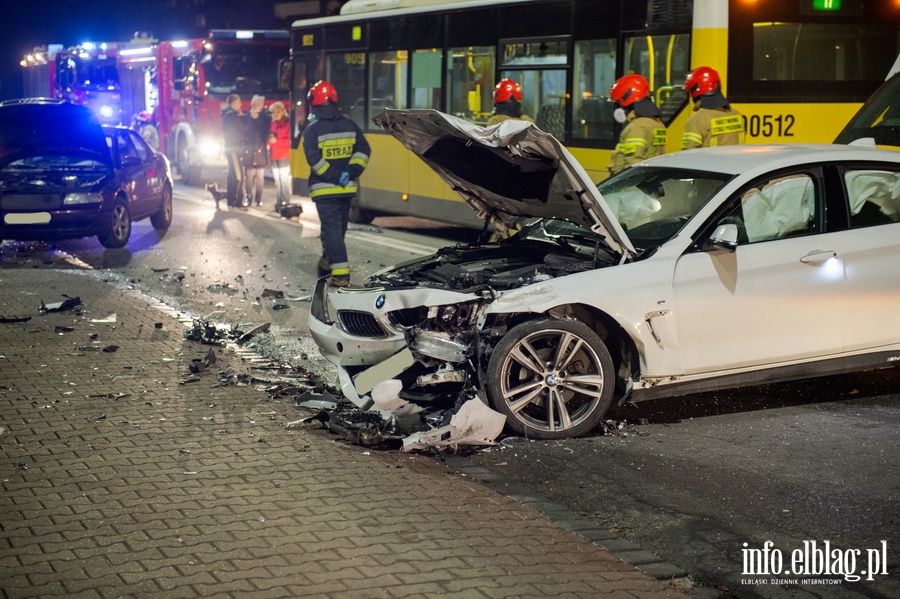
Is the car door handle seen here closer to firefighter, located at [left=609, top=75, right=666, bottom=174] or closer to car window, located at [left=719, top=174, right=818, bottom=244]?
car window, located at [left=719, top=174, right=818, bottom=244]

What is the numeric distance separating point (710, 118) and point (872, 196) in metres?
3.72

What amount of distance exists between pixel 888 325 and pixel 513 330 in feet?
8.05

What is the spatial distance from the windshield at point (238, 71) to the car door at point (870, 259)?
68.8ft

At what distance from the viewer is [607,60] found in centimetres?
1265

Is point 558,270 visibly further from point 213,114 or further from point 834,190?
point 213,114

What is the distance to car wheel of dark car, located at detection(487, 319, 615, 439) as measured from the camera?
21.4ft

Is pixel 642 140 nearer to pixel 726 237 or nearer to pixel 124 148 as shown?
pixel 726 237

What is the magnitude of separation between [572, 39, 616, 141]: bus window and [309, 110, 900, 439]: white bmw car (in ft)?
17.3

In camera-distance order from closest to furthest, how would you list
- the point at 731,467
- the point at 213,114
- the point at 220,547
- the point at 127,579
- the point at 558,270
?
the point at 127,579
the point at 220,547
the point at 731,467
the point at 558,270
the point at 213,114

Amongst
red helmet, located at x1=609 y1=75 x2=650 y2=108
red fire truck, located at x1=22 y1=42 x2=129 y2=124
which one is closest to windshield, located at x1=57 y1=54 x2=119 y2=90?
red fire truck, located at x1=22 y1=42 x2=129 y2=124

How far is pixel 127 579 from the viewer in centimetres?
454

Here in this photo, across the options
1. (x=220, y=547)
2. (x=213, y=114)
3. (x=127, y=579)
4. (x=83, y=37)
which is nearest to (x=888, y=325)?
(x=220, y=547)

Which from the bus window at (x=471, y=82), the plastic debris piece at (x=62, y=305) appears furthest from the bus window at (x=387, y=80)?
the plastic debris piece at (x=62, y=305)

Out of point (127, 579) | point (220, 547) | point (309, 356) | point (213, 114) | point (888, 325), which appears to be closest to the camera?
point (127, 579)
